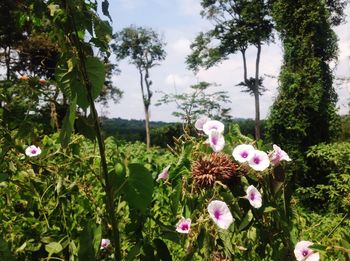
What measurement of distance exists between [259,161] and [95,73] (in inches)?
19.7

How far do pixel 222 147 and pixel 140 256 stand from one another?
339mm

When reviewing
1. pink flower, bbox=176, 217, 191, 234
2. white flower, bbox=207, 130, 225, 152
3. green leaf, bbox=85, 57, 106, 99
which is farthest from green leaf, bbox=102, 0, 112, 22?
pink flower, bbox=176, 217, 191, 234

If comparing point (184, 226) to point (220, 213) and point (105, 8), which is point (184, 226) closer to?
point (220, 213)

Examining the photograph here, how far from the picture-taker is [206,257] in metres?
1.13

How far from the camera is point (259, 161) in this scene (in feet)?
3.80

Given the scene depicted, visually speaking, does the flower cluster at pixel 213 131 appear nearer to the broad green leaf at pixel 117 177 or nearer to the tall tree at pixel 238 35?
the broad green leaf at pixel 117 177

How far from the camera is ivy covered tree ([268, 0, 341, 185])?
34.7ft

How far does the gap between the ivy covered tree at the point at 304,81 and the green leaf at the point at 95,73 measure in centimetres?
965

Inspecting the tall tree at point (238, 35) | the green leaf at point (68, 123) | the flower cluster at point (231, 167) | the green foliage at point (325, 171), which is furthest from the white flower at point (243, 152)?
the tall tree at point (238, 35)

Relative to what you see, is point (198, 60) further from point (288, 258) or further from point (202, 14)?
point (288, 258)

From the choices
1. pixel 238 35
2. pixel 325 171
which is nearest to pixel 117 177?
pixel 325 171

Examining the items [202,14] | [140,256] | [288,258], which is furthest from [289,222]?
[202,14]

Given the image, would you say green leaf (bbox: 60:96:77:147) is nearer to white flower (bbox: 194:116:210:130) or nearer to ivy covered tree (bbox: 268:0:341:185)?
white flower (bbox: 194:116:210:130)

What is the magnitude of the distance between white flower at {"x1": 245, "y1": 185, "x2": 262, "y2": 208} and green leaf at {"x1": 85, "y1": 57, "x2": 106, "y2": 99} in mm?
459
